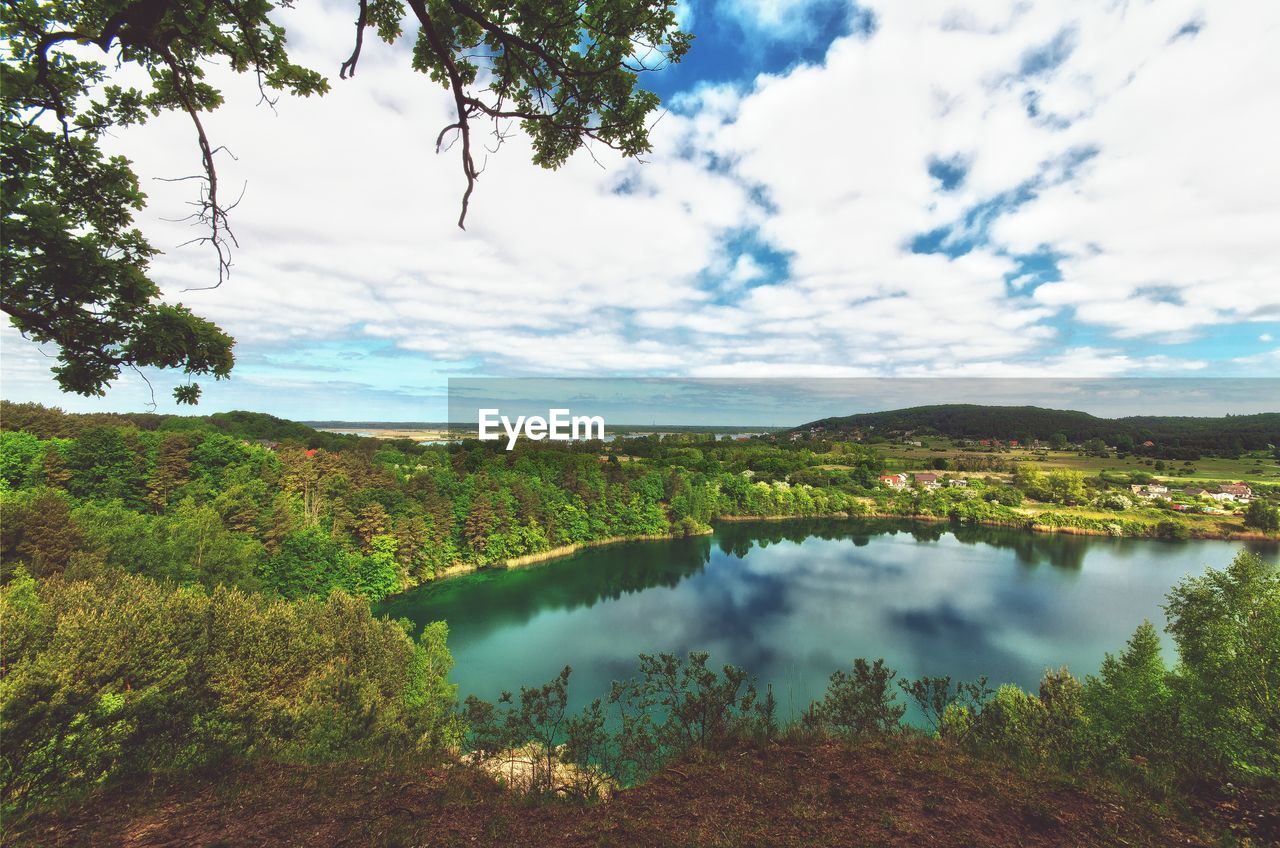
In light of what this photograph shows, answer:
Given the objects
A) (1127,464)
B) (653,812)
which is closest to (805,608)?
(653,812)

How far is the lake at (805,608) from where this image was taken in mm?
21500

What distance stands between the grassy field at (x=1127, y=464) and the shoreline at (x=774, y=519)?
→ 22.7 meters

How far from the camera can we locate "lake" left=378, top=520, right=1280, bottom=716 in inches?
846

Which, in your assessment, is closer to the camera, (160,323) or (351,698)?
(160,323)

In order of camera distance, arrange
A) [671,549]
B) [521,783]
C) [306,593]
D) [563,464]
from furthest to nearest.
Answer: [563,464]
[671,549]
[306,593]
[521,783]

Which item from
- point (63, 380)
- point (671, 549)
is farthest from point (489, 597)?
point (63, 380)

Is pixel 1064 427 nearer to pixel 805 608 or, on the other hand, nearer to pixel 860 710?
pixel 805 608

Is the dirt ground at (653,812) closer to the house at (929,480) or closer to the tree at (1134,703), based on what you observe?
the tree at (1134,703)

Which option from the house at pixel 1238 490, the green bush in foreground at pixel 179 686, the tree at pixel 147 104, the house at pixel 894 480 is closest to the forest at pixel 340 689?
the green bush in foreground at pixel 179 686

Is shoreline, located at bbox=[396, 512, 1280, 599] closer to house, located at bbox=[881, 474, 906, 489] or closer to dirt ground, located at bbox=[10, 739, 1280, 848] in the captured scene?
house, located at bbox=[881, 474, 906, 489]

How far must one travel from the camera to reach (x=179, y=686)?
8.11 m

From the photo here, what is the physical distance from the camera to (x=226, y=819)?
3754mm

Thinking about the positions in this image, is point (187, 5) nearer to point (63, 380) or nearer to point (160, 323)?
point (160, 323)

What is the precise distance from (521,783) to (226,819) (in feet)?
8.57
